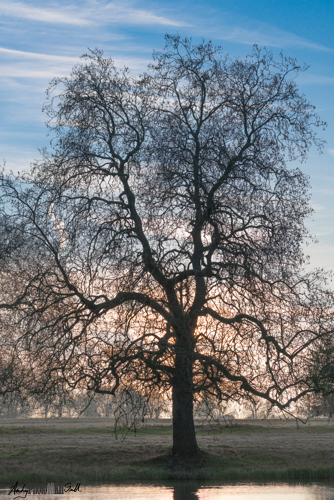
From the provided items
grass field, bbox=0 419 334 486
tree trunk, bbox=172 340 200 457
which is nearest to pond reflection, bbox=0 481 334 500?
grass field, bbox=0 419 334 486

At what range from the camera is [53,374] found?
54.5ft

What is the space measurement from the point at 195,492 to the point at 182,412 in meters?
3.42

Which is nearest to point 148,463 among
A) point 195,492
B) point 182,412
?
point 182,412

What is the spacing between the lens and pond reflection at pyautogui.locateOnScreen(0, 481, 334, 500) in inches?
522

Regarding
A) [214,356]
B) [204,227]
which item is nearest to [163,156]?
Result: [204,227]

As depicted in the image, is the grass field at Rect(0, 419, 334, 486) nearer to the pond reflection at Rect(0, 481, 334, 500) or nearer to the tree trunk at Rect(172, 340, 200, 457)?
the tree trunk at Rect(172, 340, 200, 457)

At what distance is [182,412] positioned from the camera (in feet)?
57.0

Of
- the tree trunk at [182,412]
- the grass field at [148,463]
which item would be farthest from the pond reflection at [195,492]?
the tree trunk at [182,412]

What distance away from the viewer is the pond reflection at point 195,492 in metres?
13.3

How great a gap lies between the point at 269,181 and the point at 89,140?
5839mm

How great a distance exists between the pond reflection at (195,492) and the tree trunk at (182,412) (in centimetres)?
225

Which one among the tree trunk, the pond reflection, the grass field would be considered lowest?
the pond reflection

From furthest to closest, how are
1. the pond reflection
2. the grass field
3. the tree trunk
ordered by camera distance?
the grass field
the tree trunk
the pond reflection

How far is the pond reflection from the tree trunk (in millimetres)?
2249
